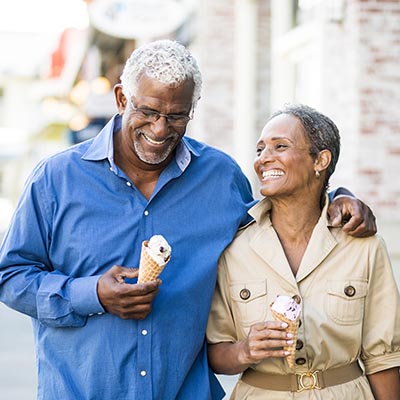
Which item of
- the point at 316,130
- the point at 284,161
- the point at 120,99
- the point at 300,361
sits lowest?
the point at 300,361

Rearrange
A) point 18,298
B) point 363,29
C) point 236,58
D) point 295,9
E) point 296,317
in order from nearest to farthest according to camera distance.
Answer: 1. point 296,317
2. point 18,298
3. point 363,29
4. point 295,9
5. point 236,58

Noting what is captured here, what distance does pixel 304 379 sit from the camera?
3441 millimetres

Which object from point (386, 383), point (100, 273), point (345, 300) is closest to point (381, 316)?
point (345, 300)

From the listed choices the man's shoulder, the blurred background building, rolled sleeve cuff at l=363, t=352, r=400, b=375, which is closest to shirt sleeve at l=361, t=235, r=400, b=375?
rolled sleeve cuff at l=363, t=352, r=400, b=375

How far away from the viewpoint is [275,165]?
11.4ft

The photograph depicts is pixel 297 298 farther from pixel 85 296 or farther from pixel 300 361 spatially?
pixel 85 296

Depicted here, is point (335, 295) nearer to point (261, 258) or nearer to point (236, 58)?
point (261, 258)

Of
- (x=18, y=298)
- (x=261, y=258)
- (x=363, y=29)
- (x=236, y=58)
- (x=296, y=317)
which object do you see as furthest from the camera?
(x=236, y=58)

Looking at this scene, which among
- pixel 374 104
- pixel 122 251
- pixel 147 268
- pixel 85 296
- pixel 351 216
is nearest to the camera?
pixel 147 268

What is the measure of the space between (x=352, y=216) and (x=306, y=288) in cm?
35

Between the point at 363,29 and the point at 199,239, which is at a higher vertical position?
the point at 363,29

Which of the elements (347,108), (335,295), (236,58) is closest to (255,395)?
(335,295)

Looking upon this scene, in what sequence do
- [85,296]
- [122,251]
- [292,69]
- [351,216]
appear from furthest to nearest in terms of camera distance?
[292,69], [351,216], [122,251], [85,296]

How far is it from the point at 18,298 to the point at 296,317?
3.45 ft
